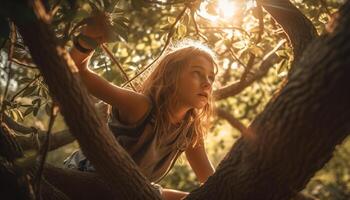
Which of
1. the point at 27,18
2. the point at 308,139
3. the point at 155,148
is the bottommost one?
the point at 155,148

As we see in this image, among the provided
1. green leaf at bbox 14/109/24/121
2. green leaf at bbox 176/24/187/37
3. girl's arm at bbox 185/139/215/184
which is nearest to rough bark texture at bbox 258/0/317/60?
green leaf at bbox 176/24/187/37

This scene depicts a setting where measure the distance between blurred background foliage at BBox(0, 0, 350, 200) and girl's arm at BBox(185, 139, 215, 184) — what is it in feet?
0.95

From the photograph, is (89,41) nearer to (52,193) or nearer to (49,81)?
(49,81)

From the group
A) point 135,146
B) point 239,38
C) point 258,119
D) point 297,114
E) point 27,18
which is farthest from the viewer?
point 239,38

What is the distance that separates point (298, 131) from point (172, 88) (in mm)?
1624

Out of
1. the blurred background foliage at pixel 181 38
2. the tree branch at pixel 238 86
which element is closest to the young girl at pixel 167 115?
the blurred background foliage at pixel 181 38

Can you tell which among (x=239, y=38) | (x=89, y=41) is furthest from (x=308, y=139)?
(x=239, y=38)

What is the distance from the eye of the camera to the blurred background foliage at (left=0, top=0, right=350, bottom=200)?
7.37 feet

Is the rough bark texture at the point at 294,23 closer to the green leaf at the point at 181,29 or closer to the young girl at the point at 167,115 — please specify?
the green leaf at the point at 181,29

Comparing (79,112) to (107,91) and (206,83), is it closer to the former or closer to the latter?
(107,91)

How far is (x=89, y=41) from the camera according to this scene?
192cm

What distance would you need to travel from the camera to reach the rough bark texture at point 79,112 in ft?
5.29

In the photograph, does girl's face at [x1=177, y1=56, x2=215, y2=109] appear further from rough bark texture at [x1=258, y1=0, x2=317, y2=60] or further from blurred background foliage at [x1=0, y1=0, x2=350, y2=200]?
rough bark texture at [x1=258, y1=0, x2=317, y2=60]

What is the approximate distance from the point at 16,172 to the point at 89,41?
567 mm
